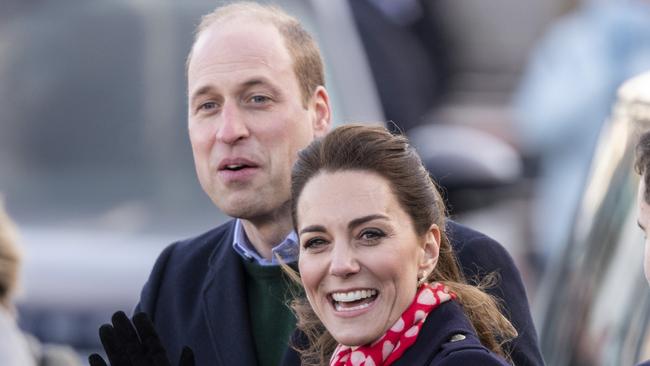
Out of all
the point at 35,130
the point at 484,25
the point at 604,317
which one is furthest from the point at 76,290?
the point at 484,25

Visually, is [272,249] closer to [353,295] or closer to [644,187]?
[353,295]

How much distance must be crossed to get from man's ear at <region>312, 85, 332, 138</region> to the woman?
55 cm

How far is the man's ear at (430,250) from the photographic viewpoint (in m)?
3.88

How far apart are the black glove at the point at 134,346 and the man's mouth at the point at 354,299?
376 millimetres

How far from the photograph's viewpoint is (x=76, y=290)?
21.9ft

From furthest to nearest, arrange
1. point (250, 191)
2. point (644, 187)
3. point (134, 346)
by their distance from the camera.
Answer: point (250, 191) < point (134, 346) < point (644, 187)

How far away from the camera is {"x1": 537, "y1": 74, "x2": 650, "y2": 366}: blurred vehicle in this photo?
4.82m

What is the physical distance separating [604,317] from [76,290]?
7.52 ft

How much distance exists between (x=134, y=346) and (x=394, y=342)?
0.57 meters

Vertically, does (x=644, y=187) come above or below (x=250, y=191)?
below

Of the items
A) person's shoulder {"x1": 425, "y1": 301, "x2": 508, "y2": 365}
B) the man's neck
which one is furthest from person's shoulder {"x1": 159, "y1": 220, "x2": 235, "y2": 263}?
person's shoulder {"x1": 425, "y1": 301, "x2": 508, "y2": 365}

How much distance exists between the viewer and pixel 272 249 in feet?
14.4

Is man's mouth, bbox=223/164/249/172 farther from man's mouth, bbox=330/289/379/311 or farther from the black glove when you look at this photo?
man's mouth, bbox=330/289/379/311

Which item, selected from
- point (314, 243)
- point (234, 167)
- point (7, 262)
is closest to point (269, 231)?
point (234, 167)
